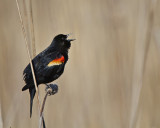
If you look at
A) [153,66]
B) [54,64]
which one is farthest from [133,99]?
[153,66]

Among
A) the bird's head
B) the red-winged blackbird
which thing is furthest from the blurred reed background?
the red-winged blackbird

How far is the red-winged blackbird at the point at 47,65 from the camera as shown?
176 centimetres

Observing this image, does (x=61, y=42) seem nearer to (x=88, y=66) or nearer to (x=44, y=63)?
(x=44, y=63)

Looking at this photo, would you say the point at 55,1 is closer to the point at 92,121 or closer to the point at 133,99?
the point at 92,121

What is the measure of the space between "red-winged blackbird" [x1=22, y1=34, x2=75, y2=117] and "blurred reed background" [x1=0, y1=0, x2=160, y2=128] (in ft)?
1.38

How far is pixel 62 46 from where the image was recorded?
2.11 m

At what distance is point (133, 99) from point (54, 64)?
502 millimetres

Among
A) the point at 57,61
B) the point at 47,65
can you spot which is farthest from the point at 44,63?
the point at 57,61

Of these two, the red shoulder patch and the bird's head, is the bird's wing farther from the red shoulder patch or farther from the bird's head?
the bird's head

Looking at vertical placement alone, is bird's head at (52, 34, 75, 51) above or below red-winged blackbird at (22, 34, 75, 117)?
above

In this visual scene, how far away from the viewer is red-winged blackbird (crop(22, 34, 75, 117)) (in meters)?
1.76

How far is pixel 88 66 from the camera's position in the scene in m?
2.80

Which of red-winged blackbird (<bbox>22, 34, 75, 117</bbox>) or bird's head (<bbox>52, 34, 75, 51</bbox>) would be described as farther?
bird's head (<bbox>52, 34, 75, 51</bbox>)

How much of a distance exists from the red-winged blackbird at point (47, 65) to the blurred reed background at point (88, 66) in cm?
42
